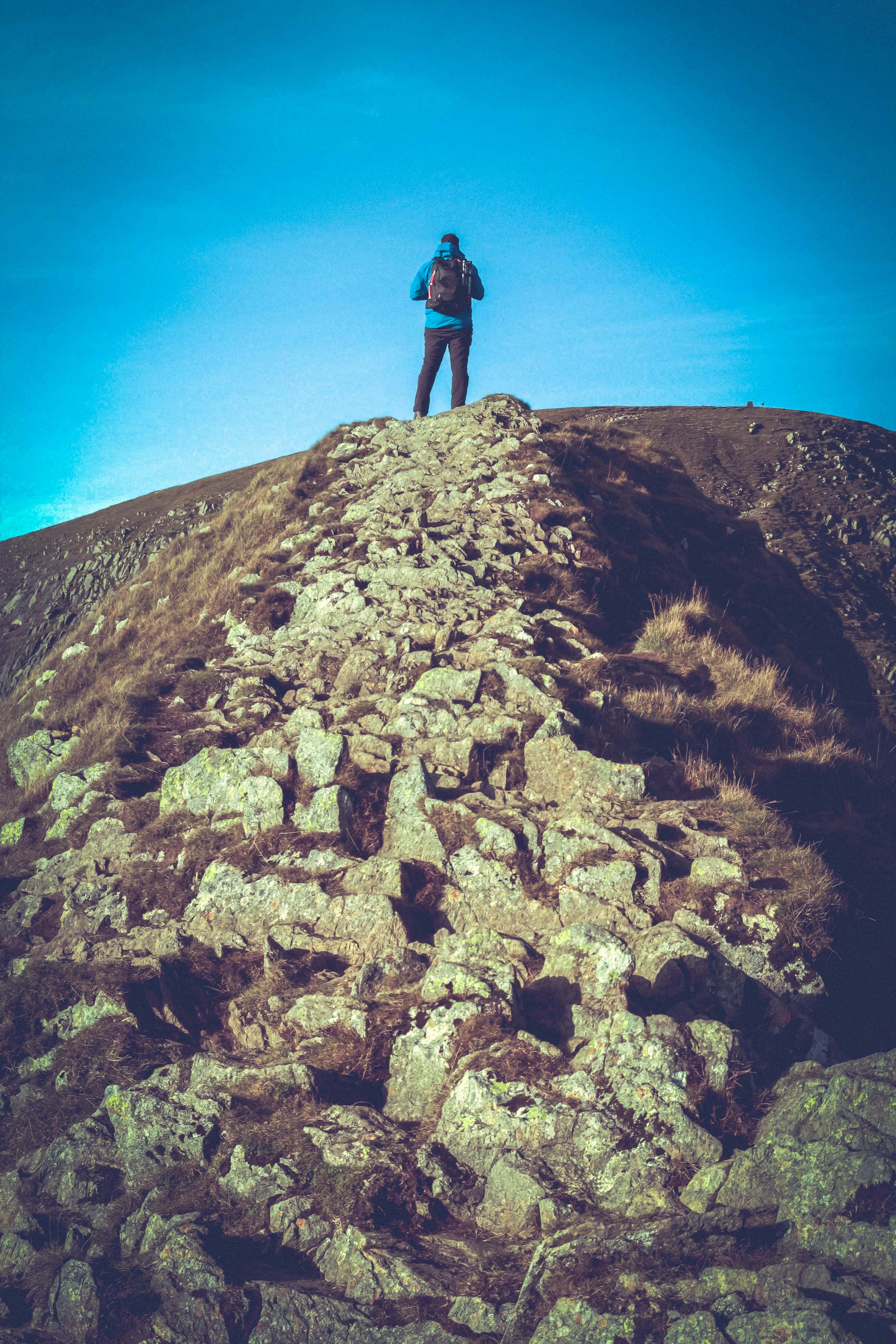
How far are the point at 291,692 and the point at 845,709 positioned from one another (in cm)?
Result: 1041

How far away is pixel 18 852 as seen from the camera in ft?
30.1

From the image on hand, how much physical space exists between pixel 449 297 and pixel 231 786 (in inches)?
415

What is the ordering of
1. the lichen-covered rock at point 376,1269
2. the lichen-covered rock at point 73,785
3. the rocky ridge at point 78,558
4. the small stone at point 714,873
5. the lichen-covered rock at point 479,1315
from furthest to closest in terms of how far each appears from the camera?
1. the rocky ridge at point 78,558
2. the lichen-covered rock at point 73,785
3. the small stone at point 714,873
4. the lichen-covered rock at point 376,1269
5. the lichen-covered rock at point 479,1315

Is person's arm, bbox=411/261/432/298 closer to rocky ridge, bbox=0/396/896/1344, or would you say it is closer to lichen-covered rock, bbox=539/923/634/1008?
rocky ridge, bbox=0/396/896/1344

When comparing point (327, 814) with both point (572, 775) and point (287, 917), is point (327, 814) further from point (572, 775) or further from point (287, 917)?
point (572, 775)

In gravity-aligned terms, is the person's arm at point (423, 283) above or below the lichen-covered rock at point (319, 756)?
above

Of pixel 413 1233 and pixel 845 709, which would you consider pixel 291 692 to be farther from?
pixel 845 709

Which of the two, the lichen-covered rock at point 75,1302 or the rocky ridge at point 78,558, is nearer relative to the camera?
the lichen-covered rock at point 75,1302

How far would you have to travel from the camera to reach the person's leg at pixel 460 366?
1523 cm

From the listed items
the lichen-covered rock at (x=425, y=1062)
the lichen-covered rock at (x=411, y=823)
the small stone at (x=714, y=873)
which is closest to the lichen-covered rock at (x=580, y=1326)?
the lichen-covered rock at (x=425, y=1062)

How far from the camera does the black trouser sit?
1514cm

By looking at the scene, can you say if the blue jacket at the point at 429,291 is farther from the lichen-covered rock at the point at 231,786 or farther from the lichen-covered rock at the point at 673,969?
the lichen-covered rock at the point at 673,969

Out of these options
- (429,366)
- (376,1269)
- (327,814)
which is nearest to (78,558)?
(429,366)

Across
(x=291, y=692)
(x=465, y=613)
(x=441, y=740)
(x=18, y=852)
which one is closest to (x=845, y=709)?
(x=465, y=613)
